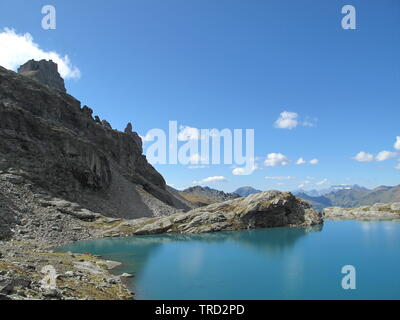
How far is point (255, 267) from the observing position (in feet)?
160

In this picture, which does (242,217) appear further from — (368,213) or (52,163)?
(368,213)

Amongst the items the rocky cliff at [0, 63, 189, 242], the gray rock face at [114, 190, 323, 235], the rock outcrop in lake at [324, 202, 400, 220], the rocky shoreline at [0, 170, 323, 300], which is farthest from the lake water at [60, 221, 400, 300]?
the rock outcrop in lake at [324, 202, 400, 220]

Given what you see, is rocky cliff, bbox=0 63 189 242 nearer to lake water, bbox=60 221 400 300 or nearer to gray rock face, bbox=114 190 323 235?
gray rock face, bbox=114 190 323 235

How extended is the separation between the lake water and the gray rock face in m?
23.6

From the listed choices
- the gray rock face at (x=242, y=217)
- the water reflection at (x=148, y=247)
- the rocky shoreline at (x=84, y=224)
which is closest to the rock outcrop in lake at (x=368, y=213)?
the gray rock face at (x=242, y=217)

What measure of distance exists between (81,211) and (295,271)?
8111cm

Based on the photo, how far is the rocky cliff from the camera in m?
106

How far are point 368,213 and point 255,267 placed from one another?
473ft

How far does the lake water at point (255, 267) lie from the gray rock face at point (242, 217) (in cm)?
2360

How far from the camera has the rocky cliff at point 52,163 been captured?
105625 millimetres

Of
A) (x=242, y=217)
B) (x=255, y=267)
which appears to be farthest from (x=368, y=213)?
(x=255, y=267)
